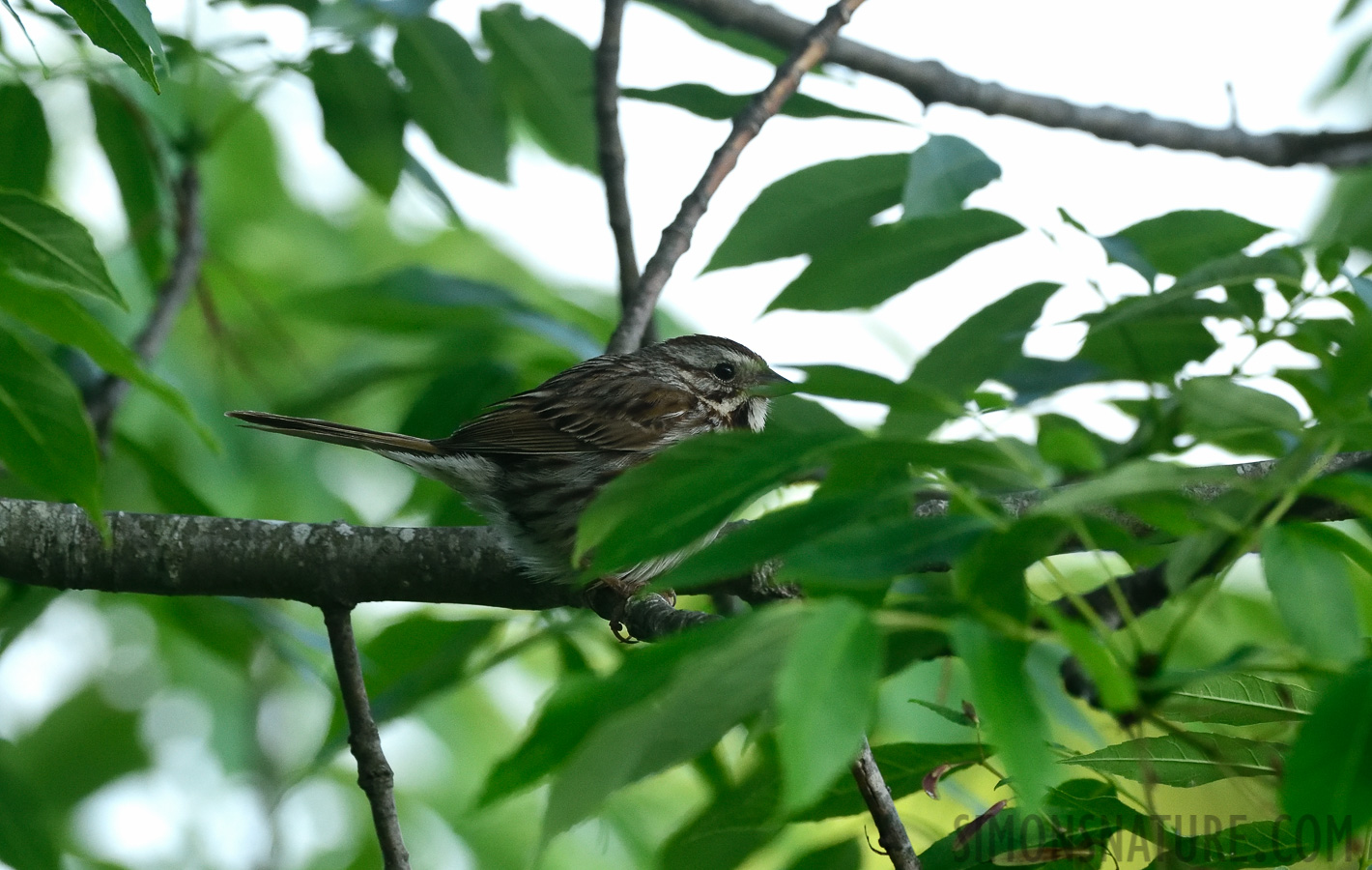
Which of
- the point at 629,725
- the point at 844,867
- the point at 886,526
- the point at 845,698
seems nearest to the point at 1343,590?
the point at 886,526

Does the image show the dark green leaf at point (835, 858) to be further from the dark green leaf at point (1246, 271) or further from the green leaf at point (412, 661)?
the dark green leaf at point (1246, 271)

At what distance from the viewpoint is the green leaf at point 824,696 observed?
3.52 feet

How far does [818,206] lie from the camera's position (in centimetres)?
289

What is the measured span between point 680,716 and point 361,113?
2744 millimetres

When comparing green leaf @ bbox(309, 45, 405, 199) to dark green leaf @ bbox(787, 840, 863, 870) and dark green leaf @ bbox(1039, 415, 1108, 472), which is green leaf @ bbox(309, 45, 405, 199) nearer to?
dark green leaf @ bbox(787, 840, 863, 870)

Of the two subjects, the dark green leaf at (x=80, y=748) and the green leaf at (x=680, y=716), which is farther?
the dark green leaf at (x=80, y=748)

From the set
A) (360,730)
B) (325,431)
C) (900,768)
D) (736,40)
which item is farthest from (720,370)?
(900,768)

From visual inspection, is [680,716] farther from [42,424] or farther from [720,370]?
[720,370]

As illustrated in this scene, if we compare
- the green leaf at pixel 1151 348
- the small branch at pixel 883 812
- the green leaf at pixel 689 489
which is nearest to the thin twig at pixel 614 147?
the green leaf at pixel 1151 348

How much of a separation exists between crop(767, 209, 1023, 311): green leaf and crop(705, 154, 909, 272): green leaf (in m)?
0.14

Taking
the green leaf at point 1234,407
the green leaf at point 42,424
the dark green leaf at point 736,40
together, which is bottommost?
the green leaf at point 42,424

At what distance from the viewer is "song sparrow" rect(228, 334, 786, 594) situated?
3.35 metres

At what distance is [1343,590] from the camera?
1345mm

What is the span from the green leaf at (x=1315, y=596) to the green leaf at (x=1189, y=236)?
1.40m
